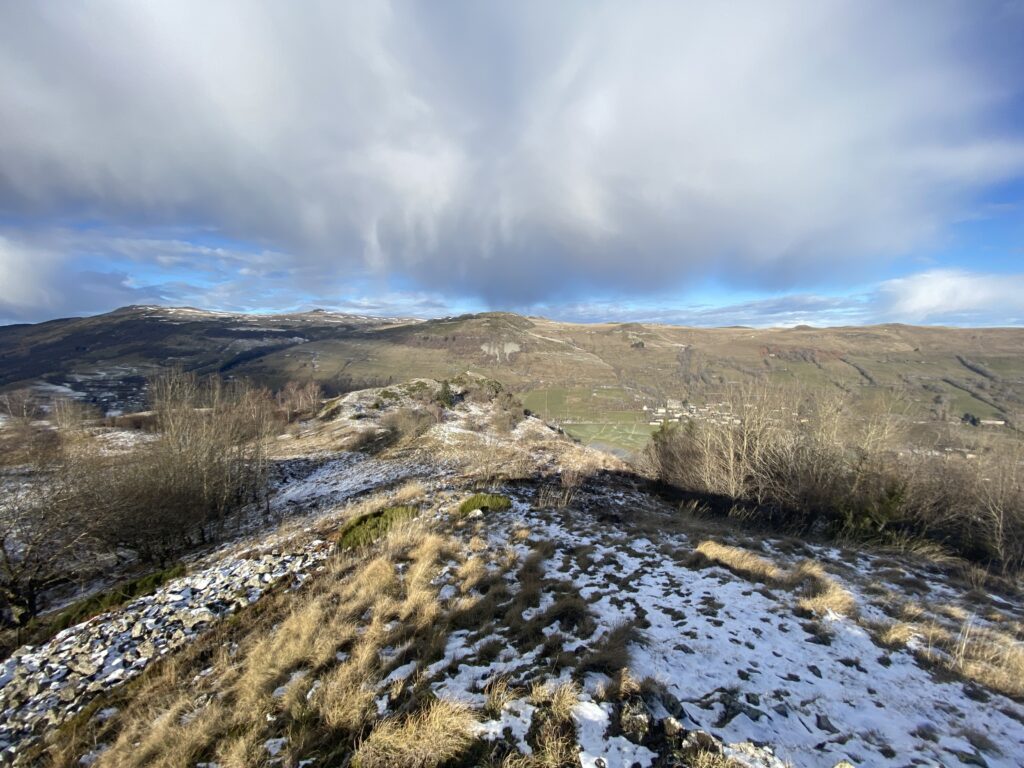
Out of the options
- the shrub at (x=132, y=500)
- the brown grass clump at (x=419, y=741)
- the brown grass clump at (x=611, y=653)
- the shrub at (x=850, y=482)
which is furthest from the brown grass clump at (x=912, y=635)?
the shrub at (x=132, y=500)

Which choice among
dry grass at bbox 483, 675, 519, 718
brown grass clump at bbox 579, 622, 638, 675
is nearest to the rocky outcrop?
dry grass at bbox 483, 675, 519, 718

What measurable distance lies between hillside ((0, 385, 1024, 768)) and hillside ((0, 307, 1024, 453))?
61.1 metres

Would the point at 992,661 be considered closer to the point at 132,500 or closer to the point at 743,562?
the point at 743,562

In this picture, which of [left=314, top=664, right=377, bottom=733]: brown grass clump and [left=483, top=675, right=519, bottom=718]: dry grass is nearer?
[left=483, top=675, right=519, bottom=718]: dry grass

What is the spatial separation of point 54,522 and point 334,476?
48.6 ft

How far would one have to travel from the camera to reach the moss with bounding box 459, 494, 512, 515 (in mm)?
14359

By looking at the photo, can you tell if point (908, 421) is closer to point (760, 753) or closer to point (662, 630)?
point (662, 630)

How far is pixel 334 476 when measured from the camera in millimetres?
25031

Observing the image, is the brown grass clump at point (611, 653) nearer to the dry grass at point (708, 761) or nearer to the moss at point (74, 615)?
the dry grass at point (708, 761)

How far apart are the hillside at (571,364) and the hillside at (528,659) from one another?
61077 mm

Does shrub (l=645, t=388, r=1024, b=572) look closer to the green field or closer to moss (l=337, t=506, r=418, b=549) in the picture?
moss (l=337, t=506, r=418, b=549)

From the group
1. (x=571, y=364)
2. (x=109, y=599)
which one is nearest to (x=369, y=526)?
(x=109, y=599)

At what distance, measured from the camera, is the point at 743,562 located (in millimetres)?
10586

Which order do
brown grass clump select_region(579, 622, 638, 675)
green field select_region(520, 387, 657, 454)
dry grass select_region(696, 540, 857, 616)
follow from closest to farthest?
brown grass clump select_region(579, 622, 638, 675) → dry grass select_region(696, 540, 857, 616) → green field select_region(520, 387, 657, 454)
